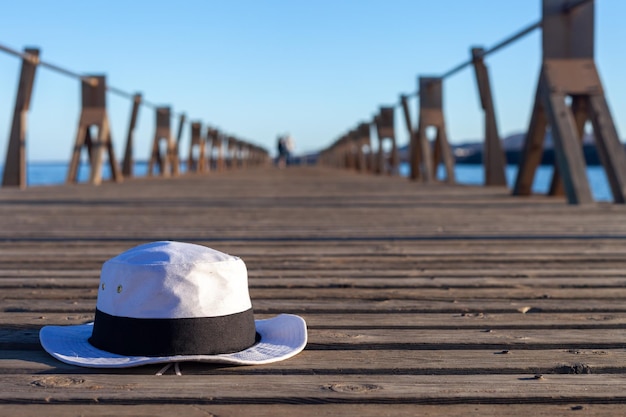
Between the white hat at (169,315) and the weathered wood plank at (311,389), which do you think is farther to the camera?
the white hat at (169,315)

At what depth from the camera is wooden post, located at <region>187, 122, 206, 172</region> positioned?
24.1 m

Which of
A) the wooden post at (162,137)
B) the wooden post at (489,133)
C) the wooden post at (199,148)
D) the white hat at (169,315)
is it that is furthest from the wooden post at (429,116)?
the wooden post at (199,148)

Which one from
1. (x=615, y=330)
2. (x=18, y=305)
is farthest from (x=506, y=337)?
(x=18, y=305)

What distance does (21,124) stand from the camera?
30.7 feet

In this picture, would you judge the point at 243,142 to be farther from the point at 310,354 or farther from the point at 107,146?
the point at 310,354

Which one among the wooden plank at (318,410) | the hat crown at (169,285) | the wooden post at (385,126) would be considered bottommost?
the wooden plank at (318,410)

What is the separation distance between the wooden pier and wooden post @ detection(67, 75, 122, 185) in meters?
5.89

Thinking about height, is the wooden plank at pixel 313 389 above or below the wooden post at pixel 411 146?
below

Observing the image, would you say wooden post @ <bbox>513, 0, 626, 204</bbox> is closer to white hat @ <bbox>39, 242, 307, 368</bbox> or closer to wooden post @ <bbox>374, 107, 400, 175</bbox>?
white hat @ <bbox>39, 242, 307, 368</bbox>

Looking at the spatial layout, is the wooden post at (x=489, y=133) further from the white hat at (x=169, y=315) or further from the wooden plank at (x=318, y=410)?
the wooden plank at (x=318, y=410)

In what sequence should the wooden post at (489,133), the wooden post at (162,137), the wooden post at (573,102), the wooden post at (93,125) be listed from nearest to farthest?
1. the wooden post at (573,102)
2. the wooden post at (489,133)
3. the wooden post at (93,125)
4. the wooden post at (162,137)

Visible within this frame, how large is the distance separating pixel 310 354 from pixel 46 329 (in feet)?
2.33

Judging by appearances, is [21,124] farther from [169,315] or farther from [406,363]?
[406,363]

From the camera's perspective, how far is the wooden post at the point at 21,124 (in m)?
9.37
